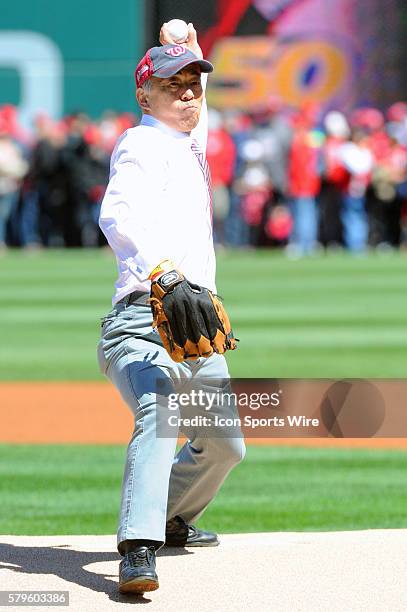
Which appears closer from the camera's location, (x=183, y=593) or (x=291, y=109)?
(x=183, y=593)

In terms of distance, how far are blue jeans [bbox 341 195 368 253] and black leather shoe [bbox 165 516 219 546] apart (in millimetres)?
17494

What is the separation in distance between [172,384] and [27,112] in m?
21.8

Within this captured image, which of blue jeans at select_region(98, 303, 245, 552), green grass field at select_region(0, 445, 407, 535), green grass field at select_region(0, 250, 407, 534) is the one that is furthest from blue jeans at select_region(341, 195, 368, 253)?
blue jeans at select_region(98, 303, 245, 552)

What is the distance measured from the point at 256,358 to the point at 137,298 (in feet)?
23.4

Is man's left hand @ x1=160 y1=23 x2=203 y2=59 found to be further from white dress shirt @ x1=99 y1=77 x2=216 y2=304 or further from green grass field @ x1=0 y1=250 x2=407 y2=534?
green grass field @ x1=0 y1=250 x2=407 y2=534

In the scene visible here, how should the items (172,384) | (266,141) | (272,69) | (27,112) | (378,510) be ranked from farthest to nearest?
1. (272,69)
2. (27,112)
3. (266,141)
4. (378,510)
5. (172,384)

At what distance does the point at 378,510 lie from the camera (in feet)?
23.0

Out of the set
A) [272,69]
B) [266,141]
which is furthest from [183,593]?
[272,69]

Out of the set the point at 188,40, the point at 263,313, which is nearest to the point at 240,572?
the point at 188,40

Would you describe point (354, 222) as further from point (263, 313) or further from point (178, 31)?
point (178, 31)

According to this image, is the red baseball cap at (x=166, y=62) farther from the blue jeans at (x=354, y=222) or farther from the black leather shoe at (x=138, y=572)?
the blue jeans at (x=354, y=222)

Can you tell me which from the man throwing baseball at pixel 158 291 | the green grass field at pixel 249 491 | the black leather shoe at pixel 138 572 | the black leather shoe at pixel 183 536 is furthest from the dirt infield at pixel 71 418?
the black leather shoe at pixel 138 572

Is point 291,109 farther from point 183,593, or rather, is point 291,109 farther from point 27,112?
point 183,593

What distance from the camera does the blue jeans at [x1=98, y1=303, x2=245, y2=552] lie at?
4906 mm
